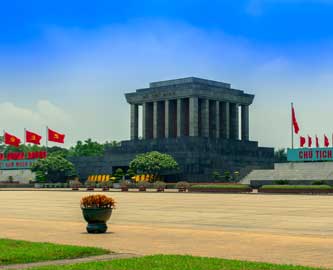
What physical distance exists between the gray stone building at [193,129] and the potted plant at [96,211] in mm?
86461

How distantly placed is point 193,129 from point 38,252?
10996 cm

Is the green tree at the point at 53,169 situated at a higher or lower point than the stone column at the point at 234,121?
lower

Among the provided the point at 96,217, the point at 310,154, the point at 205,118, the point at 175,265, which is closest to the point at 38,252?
the point at 175,265

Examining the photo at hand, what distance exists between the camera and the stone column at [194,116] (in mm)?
123250

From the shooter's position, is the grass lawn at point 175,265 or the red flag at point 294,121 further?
the red flag at point 294,121

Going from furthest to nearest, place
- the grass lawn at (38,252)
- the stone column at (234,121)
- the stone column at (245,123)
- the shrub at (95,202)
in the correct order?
the stone column at (245,123), the stone column at (234,121), the shrub at (95,202), the grass lawn at (38,252)

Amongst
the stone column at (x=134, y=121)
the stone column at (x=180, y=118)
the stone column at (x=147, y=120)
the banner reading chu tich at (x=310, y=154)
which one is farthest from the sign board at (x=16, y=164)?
the banner reading chu tich at (x=310, y=154)

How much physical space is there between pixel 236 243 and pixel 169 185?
7755 centimetres

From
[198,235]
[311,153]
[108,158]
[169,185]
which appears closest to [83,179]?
[108,158]

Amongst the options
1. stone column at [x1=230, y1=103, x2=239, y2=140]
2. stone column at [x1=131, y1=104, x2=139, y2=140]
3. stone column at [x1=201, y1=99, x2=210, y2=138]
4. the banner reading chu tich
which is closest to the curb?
the banner reading chu tich

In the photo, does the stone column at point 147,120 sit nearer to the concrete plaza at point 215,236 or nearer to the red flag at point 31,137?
the red flag at point 31,137

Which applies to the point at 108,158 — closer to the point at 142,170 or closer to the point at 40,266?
the point at 142,170

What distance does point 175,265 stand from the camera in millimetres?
12508

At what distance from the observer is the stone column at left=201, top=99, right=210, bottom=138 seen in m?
126
